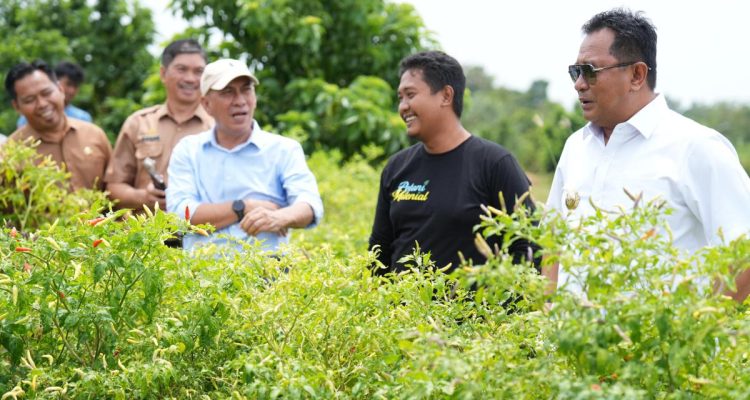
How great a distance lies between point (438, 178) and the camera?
419 cm

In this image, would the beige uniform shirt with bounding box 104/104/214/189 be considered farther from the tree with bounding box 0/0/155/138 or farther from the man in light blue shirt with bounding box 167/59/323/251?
the tree with bounding box 0/0/155/138

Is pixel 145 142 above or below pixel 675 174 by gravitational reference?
below

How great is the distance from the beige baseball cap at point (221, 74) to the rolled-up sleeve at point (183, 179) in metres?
0.30

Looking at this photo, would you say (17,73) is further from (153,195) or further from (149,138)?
(153,195)

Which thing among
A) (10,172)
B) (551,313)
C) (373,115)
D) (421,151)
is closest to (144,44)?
(373,115)

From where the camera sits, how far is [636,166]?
325 centimetres

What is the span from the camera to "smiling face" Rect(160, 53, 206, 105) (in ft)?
19.5

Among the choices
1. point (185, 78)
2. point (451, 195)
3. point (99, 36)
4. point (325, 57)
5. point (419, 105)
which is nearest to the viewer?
point (451, 195)

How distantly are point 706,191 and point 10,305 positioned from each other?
2.13 meters

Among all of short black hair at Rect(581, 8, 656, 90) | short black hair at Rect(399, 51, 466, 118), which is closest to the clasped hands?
short black hair at Rect(399, 51, 466, 118)

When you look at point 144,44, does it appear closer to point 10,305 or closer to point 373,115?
point 373,115

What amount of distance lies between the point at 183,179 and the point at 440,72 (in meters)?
1.40

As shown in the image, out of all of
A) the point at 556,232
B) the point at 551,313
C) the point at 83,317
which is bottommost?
the point at 83,317

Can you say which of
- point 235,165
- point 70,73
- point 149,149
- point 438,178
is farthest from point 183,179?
point 70,73
